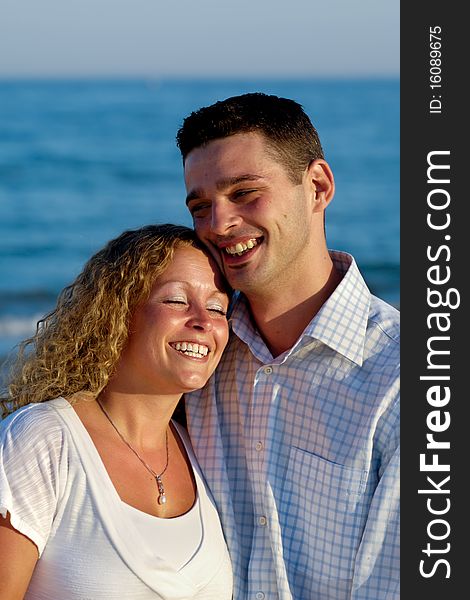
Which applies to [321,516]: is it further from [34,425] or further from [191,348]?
[34,425]

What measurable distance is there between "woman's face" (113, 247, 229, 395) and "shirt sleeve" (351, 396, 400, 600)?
66 centimetres

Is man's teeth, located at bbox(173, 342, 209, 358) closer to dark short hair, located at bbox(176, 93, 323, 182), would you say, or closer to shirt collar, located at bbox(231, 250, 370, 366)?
shirt collar, located at bbox(231, 250, 370, 366)

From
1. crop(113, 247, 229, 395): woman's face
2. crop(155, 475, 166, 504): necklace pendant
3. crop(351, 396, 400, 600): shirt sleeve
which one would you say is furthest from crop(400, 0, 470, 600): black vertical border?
crop(155, 475, 166, 504): necklace pendant

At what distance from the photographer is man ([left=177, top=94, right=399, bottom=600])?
2.96m

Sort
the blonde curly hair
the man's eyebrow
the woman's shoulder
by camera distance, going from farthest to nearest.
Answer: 1. the man's eyebrow
2. the blonde curly hair
3. the woman's shoulder

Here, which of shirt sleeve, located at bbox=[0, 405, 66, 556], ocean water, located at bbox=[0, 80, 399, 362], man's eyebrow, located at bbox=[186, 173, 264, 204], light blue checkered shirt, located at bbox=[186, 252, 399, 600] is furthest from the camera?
ocean water, located at bbox=[0, 80, 399, 362]

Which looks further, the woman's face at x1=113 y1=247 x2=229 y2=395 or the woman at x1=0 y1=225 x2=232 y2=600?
the woman's face at x1=113 y1=247 x2=229 y2=395

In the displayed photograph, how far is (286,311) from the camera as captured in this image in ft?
10.9

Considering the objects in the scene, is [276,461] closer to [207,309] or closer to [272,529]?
[272,529]

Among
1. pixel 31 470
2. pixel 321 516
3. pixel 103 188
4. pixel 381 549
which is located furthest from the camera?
pixel 103 188

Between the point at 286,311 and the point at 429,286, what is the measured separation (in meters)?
0.48

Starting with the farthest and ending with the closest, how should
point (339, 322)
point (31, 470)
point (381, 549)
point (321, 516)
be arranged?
point (339, 322), point (321, 516), point (381, 549), point (31, 470)

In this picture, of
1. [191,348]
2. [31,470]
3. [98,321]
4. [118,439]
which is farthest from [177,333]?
[31,470]

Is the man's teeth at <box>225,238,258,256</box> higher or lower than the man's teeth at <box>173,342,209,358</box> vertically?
higher
